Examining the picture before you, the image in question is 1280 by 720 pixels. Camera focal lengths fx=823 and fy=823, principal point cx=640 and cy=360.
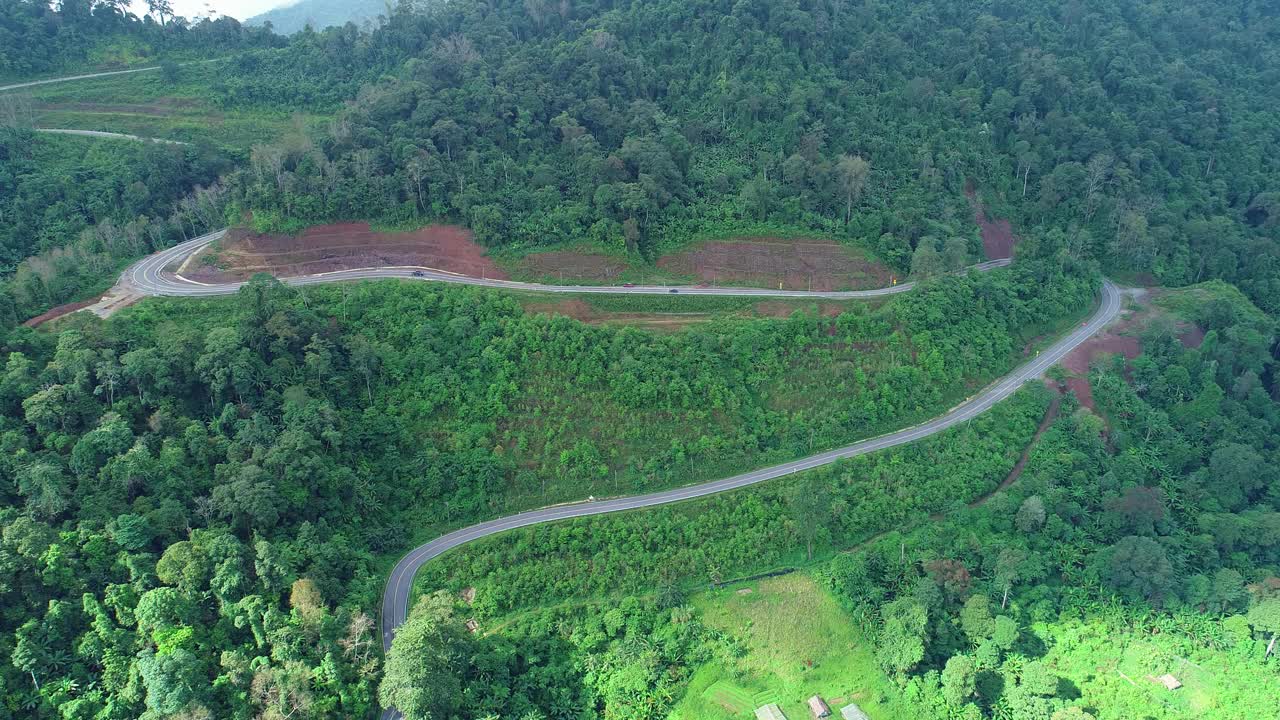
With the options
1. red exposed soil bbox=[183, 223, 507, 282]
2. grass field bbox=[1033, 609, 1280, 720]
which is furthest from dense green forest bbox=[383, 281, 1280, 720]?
red exposed soil bbox=[183, 223, 507, 282]

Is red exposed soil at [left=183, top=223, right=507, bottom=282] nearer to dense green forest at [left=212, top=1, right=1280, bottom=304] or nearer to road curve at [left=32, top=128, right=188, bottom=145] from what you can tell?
dense green forest at [left=212, top=1, right=1280, bottom=304]

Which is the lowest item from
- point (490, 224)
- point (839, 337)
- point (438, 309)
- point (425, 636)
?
point (425, 636)

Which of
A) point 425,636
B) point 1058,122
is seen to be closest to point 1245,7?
point 1058,122

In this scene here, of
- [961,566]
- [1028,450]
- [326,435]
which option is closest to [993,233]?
[1028,450]

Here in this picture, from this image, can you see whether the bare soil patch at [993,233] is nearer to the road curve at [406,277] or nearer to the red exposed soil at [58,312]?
the road curve at [406,277]

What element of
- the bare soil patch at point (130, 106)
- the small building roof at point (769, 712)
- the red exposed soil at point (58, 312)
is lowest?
the small building roof at point (769, 712)

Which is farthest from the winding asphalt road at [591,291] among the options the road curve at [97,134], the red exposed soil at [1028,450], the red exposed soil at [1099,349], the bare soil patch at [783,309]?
the road curve at [97,134]

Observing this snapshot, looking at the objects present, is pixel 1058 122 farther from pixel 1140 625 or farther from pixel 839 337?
pixel 1140 625
